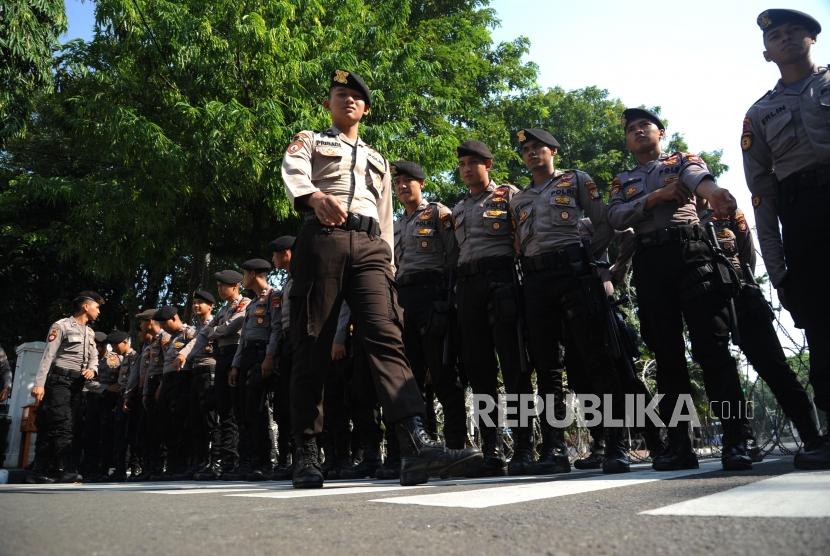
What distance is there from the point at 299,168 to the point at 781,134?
2407 millimetres

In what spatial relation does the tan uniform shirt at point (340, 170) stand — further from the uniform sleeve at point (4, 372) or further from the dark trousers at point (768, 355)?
the uniform sleeve at point (4, 372)

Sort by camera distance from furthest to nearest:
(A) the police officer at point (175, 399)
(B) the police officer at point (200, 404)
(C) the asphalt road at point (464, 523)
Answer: (A) the police officer at point (175, 399)
(B) the police officer at point (200, 404)
(C) the asphalt road at point (464, 523)

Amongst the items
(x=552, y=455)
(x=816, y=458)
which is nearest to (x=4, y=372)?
(x=552, y=455)

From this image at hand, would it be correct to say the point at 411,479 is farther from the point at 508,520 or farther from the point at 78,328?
the point at 78,328

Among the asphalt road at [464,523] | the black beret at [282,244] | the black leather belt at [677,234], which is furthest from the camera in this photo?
the black beret at [282,244]

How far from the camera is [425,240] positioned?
18.3 feet

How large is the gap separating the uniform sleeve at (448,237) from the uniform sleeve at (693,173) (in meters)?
1.84

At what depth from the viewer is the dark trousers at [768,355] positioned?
404 cm

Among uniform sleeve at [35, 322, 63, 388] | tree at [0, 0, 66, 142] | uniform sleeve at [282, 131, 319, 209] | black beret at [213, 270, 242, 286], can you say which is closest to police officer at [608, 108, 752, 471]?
uniform sleeve at [282, 131, 319, 209]

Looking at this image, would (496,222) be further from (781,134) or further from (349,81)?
(781,134)

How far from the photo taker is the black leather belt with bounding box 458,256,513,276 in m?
4.84

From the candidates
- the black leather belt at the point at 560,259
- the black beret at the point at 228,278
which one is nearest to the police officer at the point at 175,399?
the black beret at the point at 228,278

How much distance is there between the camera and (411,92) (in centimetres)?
1254

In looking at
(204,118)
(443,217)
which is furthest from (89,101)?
(443,217)
